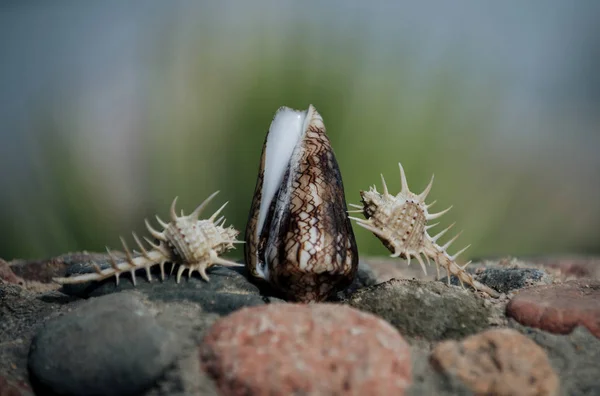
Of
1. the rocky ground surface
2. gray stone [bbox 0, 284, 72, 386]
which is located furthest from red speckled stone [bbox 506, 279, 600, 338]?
gray stone [bbox 0, 284, 72, 386]

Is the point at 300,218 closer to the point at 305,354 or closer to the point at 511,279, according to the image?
the point at 305,354

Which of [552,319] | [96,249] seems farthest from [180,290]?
[96,249]

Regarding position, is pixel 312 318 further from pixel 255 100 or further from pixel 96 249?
pixel 96 249

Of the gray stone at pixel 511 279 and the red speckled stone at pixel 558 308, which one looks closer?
the red speckled stone at pixel 558 308

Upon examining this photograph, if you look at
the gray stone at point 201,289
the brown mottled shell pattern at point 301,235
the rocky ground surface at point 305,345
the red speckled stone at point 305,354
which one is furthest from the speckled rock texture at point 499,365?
the gray stone at point 201,289

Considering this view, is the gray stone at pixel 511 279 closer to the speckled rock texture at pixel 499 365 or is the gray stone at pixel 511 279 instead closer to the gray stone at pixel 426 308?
the gray stone at pixel 426 308

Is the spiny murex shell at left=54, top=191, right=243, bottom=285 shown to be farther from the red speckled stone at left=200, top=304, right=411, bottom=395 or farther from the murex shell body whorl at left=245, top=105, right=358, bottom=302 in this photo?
the red speckled stone at left=200, top=304, right=411, bottom=395

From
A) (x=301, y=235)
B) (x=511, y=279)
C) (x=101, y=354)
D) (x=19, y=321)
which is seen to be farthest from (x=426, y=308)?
(x=19, y=321)
